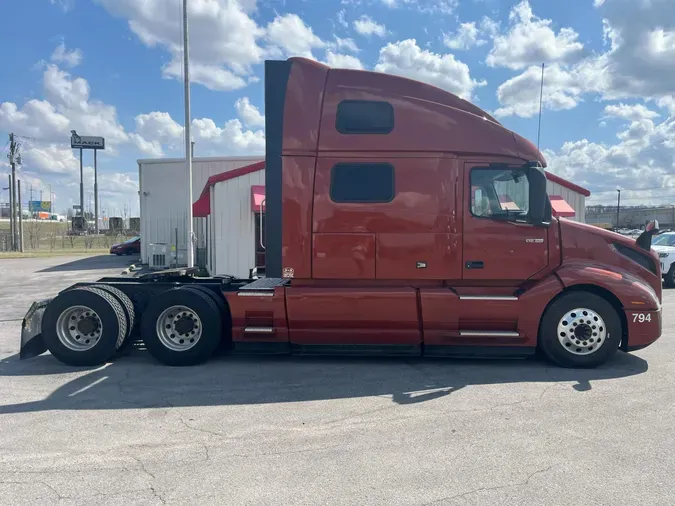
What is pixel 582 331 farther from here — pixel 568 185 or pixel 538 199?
pixel 568 185

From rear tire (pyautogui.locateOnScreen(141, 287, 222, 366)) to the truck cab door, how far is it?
334 centimetres

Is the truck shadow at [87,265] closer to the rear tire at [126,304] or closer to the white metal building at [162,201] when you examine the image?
the white metal building at [162,201]

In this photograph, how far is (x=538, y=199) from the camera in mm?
5773

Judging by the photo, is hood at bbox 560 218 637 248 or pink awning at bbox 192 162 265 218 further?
pink awning at bbox 192 162 265 218

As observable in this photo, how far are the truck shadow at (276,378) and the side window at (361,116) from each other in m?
3.02

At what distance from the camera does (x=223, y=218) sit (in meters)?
15.8

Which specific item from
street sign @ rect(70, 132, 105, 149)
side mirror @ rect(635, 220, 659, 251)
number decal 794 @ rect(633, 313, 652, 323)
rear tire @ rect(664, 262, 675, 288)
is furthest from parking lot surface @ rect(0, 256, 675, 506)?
street sign @ rect(70, 132, 105, 149)

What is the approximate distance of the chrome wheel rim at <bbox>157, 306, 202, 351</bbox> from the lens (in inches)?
244

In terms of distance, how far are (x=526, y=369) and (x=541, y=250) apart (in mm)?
1507

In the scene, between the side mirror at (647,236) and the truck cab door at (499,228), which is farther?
the side mirror at (647,236)

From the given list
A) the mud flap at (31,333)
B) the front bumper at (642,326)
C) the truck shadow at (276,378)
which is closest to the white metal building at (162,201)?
the mud flap at (31,333)

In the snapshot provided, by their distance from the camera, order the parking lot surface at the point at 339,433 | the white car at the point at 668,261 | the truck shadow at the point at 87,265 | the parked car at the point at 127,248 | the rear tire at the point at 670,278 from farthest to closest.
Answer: the parked car at the point at 127,248, the truck shadow at the point at 87,265, the rear tire at the point at 670,278, the white car at the point at 668,261, the parking lot surface at the point at 339,433

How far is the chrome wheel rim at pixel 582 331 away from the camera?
229 inches

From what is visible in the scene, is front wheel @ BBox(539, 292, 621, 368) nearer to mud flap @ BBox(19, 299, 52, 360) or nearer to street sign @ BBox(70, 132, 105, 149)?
mud flap @ BBox(19, 299, 52, 360)
